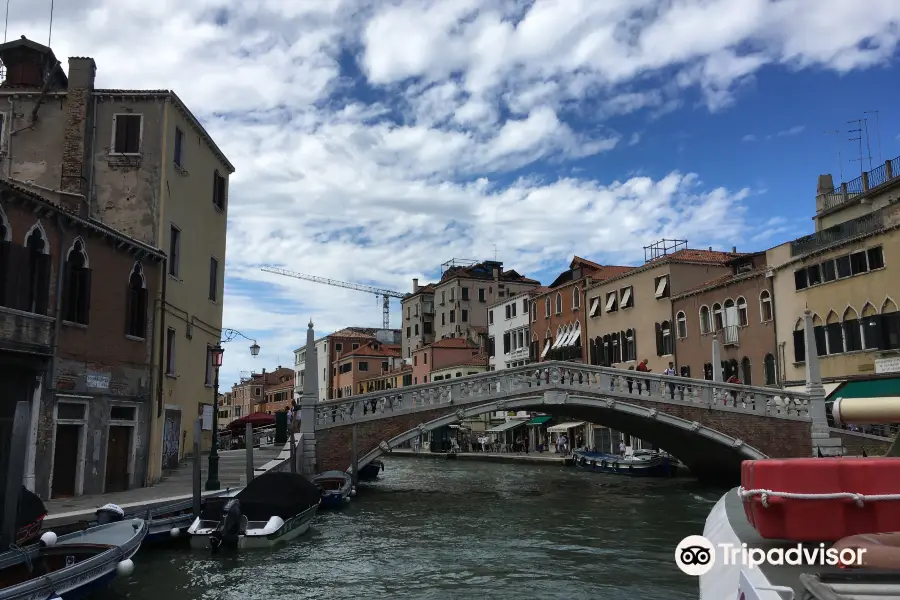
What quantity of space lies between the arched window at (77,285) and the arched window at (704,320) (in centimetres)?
1993

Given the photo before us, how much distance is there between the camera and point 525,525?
15.2 m

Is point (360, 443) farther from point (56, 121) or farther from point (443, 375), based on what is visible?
point (443, 375)

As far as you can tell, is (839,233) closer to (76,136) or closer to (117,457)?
(117,457)

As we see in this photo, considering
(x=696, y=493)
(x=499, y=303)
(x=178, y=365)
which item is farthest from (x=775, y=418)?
(x=499, y=303)

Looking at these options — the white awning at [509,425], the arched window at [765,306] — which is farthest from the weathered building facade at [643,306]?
the white awning at [509,425]

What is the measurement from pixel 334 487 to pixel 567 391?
6.42 metres

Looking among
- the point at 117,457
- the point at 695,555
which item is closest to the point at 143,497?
the point at 117,457

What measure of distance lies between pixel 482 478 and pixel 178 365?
12.7 m

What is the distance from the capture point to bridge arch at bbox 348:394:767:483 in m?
19.7

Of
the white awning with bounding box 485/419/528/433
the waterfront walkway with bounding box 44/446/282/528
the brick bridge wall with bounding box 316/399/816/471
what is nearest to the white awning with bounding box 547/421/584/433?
the white awning with bounding box 485/419/528/433

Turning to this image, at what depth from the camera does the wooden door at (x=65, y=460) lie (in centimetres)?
1304

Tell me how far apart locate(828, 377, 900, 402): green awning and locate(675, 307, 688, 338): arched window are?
8.13 meters

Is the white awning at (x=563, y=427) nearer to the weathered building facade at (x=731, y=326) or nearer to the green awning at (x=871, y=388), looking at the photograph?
the weathered building facade at (x=731, y=326)

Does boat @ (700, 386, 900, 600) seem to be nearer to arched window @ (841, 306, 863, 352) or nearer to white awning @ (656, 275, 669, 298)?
arched window @ (841, 306, 863, 352)
